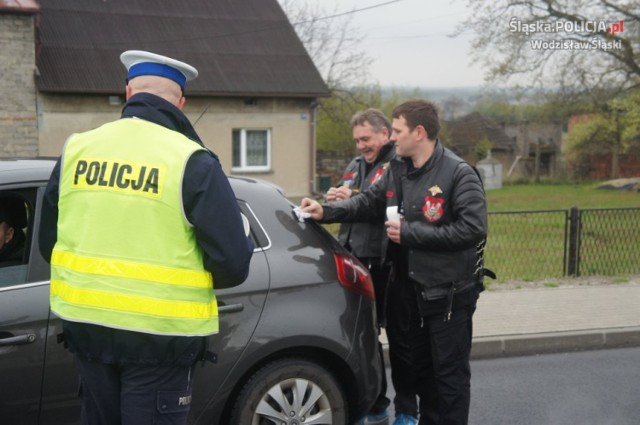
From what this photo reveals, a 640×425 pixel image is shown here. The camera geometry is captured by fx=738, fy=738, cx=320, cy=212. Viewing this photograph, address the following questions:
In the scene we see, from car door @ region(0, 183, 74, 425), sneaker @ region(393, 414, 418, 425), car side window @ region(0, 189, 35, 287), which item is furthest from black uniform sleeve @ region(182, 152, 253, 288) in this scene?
sneaker @ region(393, 414, 418, 425)

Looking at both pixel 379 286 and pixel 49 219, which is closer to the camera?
pixel 49 219

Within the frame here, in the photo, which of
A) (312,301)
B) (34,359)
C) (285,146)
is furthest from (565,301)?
(285,146)

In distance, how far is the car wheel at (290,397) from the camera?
12.6ft

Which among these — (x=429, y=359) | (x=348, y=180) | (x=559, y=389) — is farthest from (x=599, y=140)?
(x=429, y=359)

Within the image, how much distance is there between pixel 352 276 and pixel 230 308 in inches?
31.7

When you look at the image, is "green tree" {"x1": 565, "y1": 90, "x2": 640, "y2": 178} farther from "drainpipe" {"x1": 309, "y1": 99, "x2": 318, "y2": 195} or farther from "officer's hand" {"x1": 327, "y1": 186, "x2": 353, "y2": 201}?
"officer's hand" {"x1": 327, "y1": 186, "x2": 353, "y2": 201}

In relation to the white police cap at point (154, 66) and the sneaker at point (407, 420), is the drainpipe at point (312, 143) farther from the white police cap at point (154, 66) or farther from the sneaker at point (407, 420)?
the white police cap at point (154, 66)

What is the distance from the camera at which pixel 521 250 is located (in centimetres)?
980

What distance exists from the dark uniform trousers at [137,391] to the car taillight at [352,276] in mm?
1604

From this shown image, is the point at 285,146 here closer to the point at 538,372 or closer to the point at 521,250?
the point at 521,250

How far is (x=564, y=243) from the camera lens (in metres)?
9.59

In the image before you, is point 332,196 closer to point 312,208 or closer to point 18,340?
point 312,208

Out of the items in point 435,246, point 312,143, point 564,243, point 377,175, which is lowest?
point 564,243

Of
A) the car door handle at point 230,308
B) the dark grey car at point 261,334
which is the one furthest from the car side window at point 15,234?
the car door handle at point 230,308
